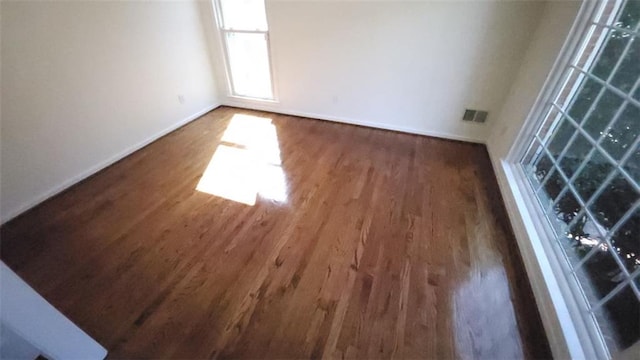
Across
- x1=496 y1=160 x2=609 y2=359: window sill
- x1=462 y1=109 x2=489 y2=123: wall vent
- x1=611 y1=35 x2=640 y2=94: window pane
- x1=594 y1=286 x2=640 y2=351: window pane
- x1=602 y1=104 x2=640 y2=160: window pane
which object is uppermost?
x1=611 y1=35 x2=640 y2=94: window pane

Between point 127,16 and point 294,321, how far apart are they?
9.68ft

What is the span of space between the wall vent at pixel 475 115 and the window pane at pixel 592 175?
1.42 m

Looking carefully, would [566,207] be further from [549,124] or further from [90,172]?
[90,172]

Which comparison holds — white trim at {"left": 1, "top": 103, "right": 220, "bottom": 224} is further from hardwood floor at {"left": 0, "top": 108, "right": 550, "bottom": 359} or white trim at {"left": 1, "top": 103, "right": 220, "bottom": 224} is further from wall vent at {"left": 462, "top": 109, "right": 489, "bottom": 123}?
wall vent at {"left": 462, "top": 109, "right": 489, "bottom": 123}

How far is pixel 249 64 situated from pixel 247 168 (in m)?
1.82

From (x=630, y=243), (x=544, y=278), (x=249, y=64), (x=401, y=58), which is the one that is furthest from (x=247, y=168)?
(x=630, y=243)

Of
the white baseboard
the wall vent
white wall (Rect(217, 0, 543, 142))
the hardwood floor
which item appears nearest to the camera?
the hardwood floor

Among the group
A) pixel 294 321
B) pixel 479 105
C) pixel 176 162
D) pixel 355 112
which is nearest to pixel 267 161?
pixel 176 162

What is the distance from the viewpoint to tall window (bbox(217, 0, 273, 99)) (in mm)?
3131

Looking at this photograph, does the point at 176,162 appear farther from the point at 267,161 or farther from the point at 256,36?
the point at 256,36

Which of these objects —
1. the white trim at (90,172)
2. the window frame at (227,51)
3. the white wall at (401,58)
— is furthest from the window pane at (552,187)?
the white trim at (90,172)

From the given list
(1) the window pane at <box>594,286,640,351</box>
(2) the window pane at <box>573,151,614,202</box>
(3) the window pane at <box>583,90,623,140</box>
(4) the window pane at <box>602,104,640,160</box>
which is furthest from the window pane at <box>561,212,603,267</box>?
(3) the window pane at <box>583,90,623,140</box>

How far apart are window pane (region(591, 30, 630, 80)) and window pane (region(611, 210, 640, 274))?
0.83 m

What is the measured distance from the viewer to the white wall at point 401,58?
94.5 inches
